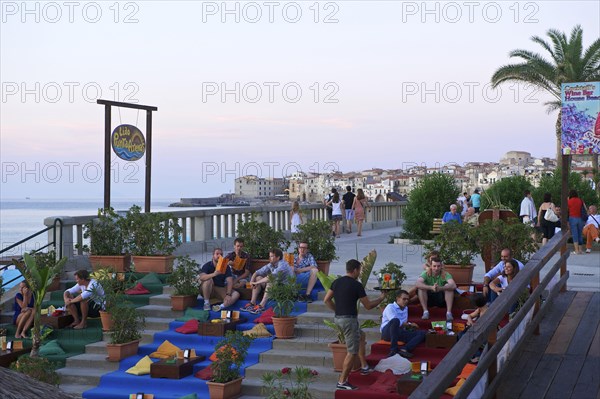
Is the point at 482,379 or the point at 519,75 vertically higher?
the point at 519,75

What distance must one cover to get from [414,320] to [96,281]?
5681 millimetres

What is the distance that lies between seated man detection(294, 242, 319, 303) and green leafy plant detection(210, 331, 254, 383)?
113 inches

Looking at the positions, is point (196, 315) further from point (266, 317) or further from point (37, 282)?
point (37, 282)

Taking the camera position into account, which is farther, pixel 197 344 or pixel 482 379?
pixel 197 344

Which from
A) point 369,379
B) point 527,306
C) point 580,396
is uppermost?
point 527,306

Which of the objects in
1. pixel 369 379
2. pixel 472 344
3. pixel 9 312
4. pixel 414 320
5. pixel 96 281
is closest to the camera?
pixel 472 344

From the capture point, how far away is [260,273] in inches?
607

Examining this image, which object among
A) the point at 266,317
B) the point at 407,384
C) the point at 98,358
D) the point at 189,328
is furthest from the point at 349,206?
the point at 407,384

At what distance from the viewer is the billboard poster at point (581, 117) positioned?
13.0 metres

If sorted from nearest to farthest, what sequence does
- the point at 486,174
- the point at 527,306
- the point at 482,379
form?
the point at 482,379 < the point at 527,306 < the point at 486,174

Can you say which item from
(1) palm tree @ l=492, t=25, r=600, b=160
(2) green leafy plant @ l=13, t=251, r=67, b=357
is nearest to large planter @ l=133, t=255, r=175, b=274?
(2) green leafy plant @ l=13, t=251, r=67, b=357

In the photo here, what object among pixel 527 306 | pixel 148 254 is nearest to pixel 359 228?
pixel 148 254

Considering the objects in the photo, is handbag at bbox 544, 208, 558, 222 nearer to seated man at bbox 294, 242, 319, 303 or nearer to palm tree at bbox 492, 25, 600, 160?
seated man at bbox 294, 242, 319, 303

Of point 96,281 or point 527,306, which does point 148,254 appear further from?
point 527,306
